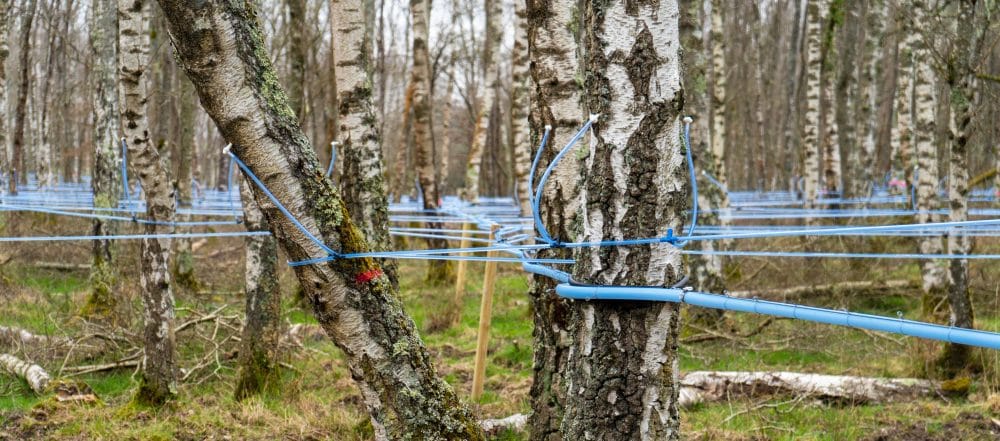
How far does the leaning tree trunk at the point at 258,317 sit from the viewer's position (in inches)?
219

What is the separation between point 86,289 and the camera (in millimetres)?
9516

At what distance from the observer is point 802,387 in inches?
223

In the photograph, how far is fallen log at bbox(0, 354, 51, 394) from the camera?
227 inches

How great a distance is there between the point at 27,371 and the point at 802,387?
5.45 metres

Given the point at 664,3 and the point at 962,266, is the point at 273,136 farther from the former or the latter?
the point at 962,266

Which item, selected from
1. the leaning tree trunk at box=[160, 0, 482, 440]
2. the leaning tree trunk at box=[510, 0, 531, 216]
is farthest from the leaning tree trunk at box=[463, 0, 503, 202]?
the leaning tree trunk at box=[160, 0, 482, 440]

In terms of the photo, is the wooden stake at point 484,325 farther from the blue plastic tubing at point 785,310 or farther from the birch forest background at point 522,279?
the blue plastic tubing at point 785,310

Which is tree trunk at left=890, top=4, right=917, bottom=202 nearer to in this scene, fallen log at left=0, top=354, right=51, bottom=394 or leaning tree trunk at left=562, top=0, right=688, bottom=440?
leaning tree trunk at left=562, top=0, right=688, bottom=440

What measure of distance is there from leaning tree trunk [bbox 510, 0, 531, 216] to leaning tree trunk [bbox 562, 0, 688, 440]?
6.13 meters

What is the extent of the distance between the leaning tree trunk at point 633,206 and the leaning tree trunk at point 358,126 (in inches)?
145

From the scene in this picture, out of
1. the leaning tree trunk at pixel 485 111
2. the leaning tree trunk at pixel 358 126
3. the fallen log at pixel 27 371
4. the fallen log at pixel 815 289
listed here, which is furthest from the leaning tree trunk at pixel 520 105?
the fallen log at pixel 27 371

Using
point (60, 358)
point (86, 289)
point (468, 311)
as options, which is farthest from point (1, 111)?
point (468, 311)

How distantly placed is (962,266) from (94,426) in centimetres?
596

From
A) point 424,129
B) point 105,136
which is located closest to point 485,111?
point 424,129
